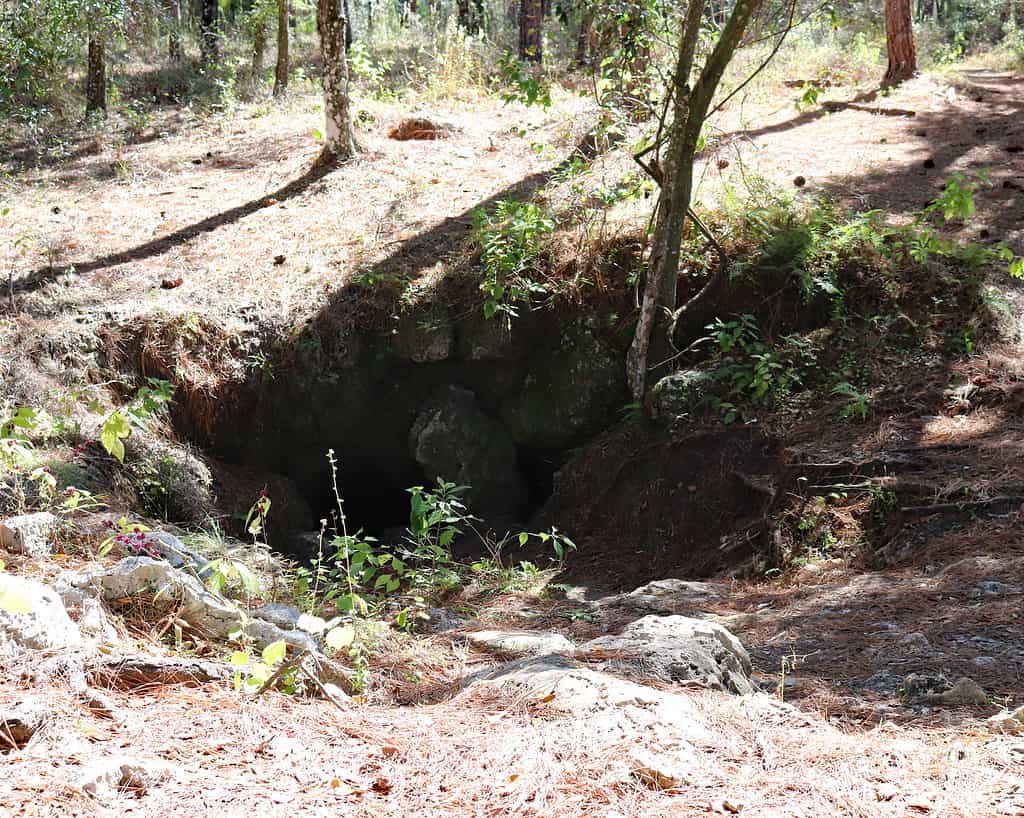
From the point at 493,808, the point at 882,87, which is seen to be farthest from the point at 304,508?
the point at 882,87

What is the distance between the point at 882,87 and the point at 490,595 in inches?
370

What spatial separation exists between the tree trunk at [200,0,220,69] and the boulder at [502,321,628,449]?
1036 centimetres

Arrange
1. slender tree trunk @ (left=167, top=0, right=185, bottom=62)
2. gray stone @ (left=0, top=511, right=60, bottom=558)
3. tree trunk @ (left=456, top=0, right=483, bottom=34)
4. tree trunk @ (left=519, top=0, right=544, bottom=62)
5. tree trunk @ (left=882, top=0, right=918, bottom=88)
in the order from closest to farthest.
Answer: gray stone @ (left=0, top=511, right=60, bottom=558), tree trunk @ (left=882, top=0, right=918, bottom=88), slender tree trunk @ (left=167, top=0, right=185, bottom=62), tree trunk @ (left=519, top=0, right=544, bottom=62), tree trunk @ (left=456, top=0, right=483, bottom=34)

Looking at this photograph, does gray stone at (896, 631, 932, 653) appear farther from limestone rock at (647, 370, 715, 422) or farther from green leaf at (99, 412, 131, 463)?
green leaf at (99, 412, 131, 463)

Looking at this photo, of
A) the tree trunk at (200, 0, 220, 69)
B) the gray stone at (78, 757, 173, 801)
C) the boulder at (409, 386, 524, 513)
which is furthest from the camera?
the tree trunk at (200, 0, 220, 69)

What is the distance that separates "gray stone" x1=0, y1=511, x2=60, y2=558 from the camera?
3857mm

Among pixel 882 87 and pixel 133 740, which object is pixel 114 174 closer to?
pixel 133 740

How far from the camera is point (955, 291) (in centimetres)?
603

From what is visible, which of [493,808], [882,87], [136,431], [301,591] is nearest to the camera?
[493,808]

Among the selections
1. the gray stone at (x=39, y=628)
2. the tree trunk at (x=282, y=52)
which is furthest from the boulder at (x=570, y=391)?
the tree trunk at (x=282, y=52)

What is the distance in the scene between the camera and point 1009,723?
2.47 m

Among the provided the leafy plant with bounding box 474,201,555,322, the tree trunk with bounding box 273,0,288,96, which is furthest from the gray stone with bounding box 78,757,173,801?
the tree trunk with bounding box 273,0,288,96

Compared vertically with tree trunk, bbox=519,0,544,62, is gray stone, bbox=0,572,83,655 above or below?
below

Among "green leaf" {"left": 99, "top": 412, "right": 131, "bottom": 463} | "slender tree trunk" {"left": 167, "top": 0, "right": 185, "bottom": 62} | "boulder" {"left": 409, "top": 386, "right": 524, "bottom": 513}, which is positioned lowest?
"boulder" {"left": 409, "top": 386, "right": 524, "bottom": 513}
